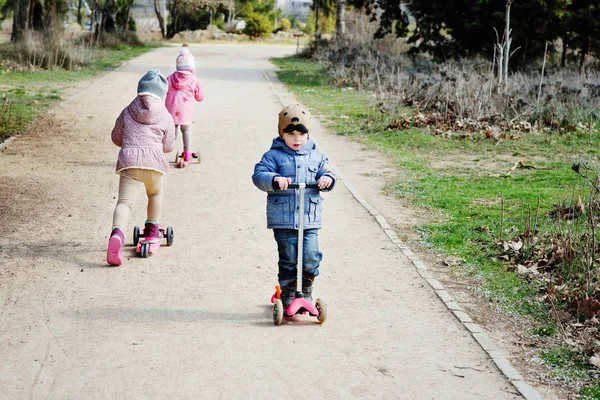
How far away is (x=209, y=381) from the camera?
16.3ft

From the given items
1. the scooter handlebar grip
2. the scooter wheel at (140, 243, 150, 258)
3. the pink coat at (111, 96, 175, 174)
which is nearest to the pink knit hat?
the pink coat at (111, 96, 175, 174)

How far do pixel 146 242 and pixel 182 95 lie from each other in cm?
429

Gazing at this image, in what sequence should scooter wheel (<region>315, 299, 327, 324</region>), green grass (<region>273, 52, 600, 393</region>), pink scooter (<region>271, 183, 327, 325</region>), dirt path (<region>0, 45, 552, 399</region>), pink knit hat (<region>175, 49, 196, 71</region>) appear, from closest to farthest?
dirt path (<region>0, 45, 552, 399</region>), pink scooter (<region>271, 183, 327, 325</region>), scooter wheel (<region>315, 299, 327, 324</region>), green grass (<region>273, 52, 600, 393</region>), pink knit hat (<region>175, 49, 196, 71</region>)

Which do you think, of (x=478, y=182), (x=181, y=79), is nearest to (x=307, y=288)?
(x=478, y=182)

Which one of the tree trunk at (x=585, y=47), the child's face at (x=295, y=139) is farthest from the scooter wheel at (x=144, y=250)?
the tree trunk at (x=585, y=47)

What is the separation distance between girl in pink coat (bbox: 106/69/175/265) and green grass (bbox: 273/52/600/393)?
8.89ft

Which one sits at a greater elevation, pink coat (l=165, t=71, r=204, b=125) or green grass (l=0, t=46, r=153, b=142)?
pink coat (l=165, t=71, r=204, b=125)

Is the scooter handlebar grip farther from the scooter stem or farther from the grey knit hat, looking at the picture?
the grey knit hat

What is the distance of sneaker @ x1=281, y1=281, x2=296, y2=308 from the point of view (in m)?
6.14

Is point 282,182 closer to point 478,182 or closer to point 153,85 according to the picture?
point 153,85

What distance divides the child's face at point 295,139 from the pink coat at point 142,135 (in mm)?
1877

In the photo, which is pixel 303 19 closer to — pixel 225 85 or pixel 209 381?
pixel 225 85

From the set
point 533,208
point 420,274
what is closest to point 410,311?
point 420,274

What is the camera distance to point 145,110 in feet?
24.4
